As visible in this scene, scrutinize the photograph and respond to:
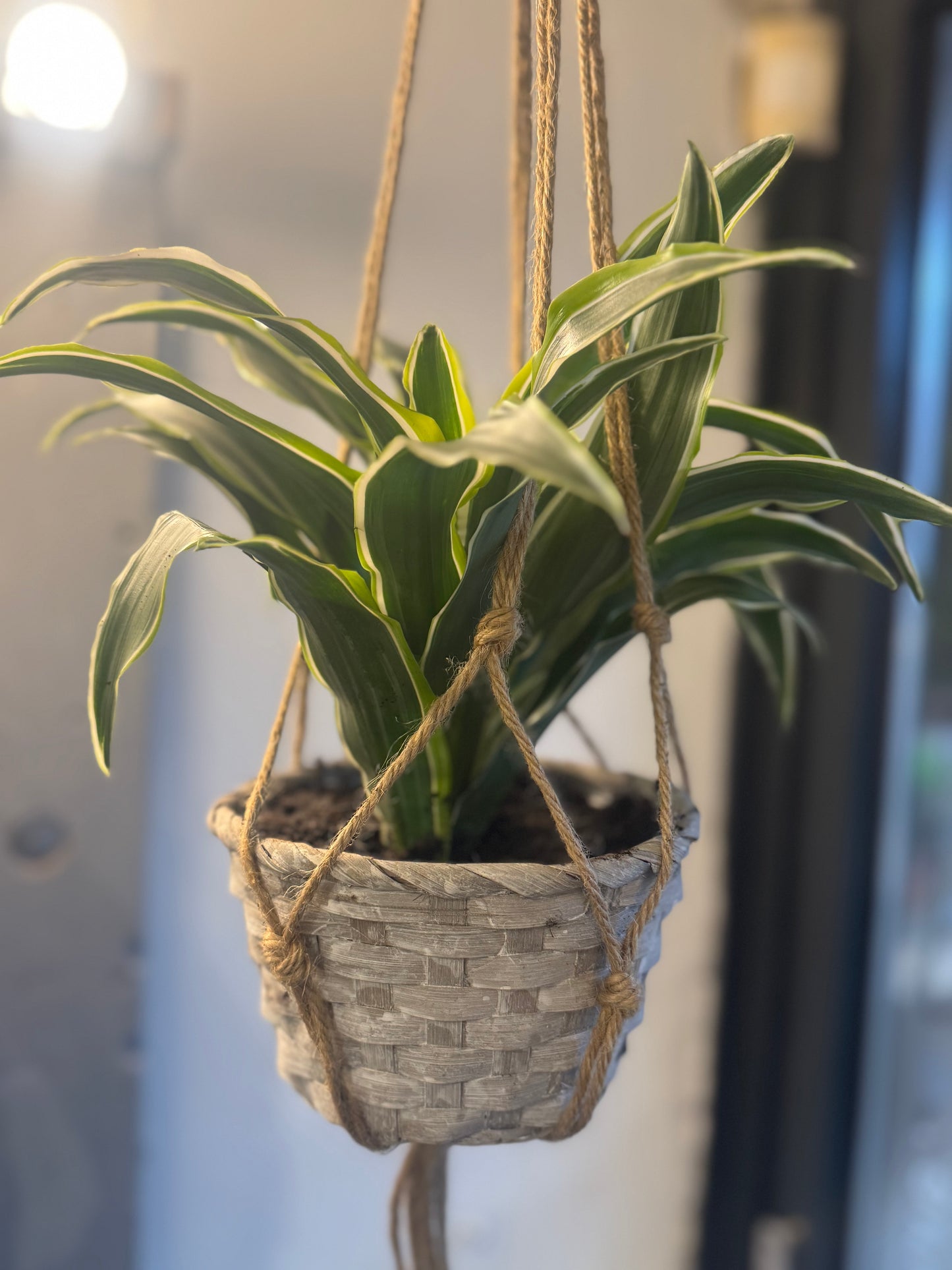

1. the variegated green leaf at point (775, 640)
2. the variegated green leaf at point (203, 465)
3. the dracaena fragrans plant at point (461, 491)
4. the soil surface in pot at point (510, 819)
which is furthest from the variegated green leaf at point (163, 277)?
the variegated green leaf at point (775, 640)

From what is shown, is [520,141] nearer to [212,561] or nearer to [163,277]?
[163,277]

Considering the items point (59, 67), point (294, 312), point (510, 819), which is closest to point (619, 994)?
point (510, 819)

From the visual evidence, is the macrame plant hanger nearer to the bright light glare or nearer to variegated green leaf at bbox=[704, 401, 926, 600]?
variegated green leaf at bbox=[704, 401, 926, 600]

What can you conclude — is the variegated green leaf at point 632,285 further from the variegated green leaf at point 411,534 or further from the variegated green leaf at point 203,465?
the variegated green leaf at point 203,465

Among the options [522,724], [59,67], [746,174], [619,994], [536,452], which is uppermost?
[59,67]

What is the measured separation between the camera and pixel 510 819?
2.30 ft

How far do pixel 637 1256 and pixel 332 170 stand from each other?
5.42 feet

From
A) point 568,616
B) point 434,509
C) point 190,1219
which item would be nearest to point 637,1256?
point 190,1219

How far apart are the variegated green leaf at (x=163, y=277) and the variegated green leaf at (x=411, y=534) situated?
109 millimetres

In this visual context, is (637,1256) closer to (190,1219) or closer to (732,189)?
(190,1219)

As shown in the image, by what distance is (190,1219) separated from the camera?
1134 millimetres

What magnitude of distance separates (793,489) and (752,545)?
0.08 meters

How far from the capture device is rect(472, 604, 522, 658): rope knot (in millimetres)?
477

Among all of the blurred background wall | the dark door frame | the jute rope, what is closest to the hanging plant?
the jute rope
